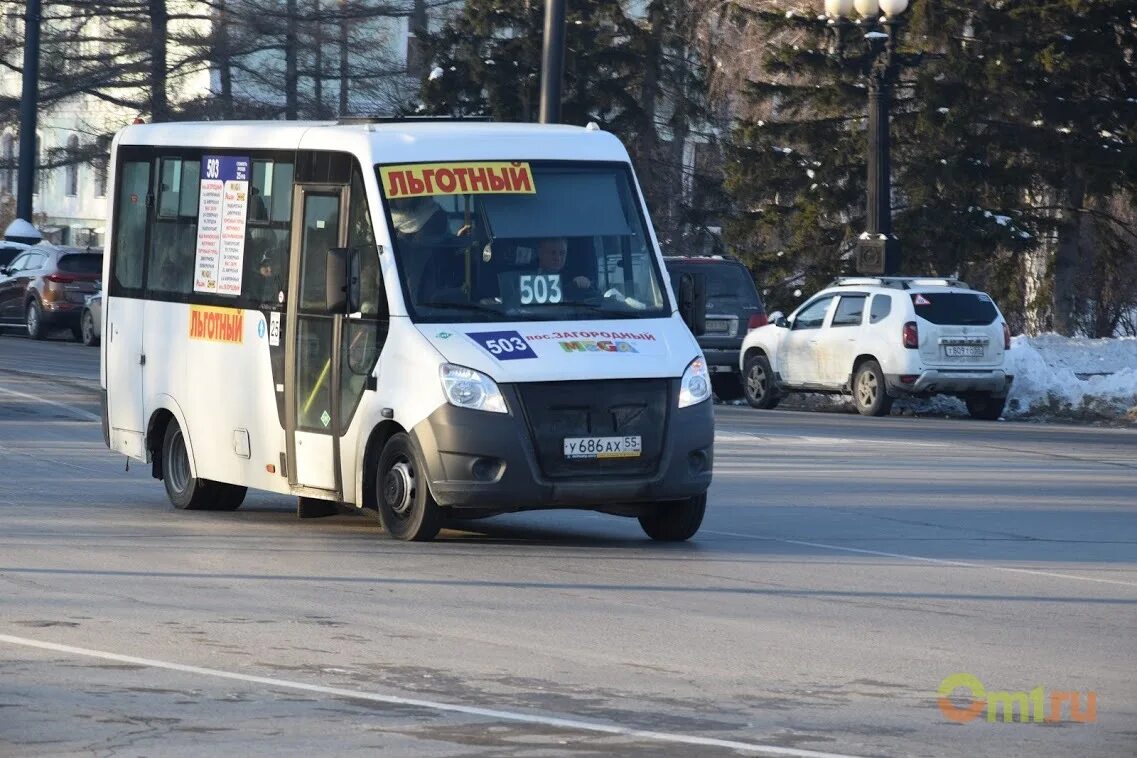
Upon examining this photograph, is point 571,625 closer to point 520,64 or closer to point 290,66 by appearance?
point 520,64

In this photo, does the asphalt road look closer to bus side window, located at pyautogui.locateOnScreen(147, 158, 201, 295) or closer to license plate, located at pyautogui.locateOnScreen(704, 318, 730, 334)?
bus side window, located at pyautogui.locateOnScreen(147, 158, 201, 295)

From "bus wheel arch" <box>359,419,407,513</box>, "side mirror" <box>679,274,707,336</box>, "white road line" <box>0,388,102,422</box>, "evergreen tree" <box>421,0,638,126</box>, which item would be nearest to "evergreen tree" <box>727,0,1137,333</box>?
"evergreen tree" <box>421,0,638,126</box>

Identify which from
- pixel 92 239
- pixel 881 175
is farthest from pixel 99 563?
pixel 92 239

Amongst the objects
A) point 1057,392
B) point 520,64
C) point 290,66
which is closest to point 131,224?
point 1057,392

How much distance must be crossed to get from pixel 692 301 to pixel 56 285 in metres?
27.2

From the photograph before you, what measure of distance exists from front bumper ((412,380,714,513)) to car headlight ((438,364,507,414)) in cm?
4

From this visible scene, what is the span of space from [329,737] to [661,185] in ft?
134

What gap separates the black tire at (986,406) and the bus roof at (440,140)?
13.8 metres

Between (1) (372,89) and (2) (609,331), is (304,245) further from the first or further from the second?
(1) (372,89)

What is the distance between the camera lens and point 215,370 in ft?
46.3

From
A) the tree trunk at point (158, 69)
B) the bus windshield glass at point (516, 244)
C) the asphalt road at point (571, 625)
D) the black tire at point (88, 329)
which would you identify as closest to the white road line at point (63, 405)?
the asphalt road at point (571, 625)

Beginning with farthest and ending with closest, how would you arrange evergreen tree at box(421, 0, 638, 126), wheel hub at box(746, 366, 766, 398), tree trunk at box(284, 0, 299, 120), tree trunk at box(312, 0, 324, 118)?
1. tree trunk at box(284, 0, 299, 120)
2. tree trunk at box(312, 0, 324, 118)
3. evergreen tree at box(421, 0, 638, 126)
4. wheel hub at box(746, 366, 766, 398)

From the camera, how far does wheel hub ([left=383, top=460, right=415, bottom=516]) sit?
12.6 m

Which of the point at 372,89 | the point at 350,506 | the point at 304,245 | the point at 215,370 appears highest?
the point at 372,89
